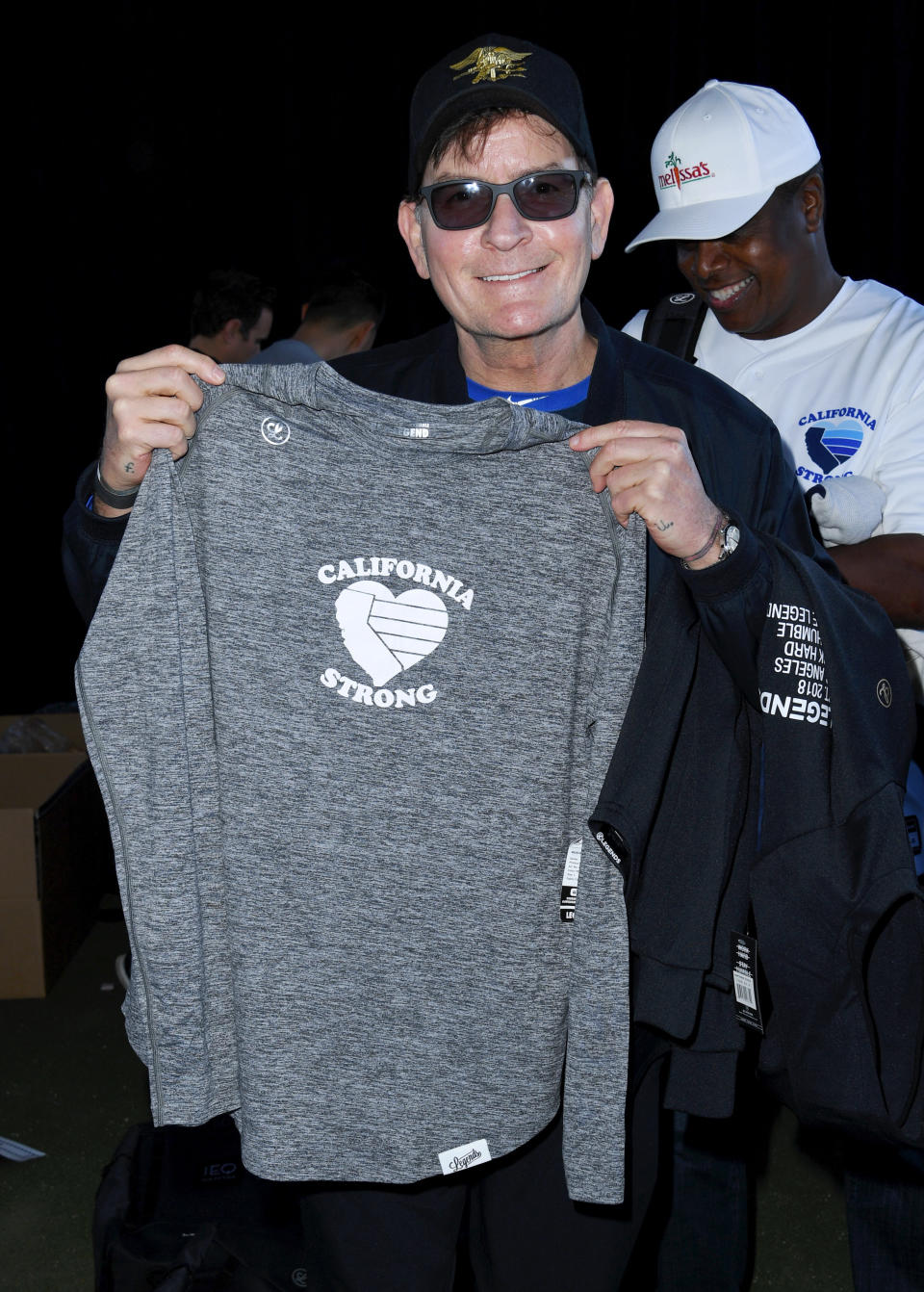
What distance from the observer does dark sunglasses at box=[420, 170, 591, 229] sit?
1.48 meters

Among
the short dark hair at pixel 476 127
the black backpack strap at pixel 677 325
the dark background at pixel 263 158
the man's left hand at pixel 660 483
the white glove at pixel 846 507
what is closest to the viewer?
the man's left hand at pixel 660 483

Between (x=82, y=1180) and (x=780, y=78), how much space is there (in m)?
4.32

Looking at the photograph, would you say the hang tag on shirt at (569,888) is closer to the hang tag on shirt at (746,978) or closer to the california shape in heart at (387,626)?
the hang tag on shirt at (746,978)

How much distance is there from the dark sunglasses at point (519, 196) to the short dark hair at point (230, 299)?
123 inches

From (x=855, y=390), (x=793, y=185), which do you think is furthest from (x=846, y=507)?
(x=793, y=185)

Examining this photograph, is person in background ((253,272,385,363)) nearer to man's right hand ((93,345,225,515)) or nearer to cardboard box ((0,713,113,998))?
cardboard box ((0,713,113,998))

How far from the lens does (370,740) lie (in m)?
1.41

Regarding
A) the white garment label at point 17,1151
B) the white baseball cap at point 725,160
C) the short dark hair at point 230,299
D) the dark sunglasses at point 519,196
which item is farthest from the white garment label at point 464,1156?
the short dark hair at point 230,299

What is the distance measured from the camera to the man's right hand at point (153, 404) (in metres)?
1.36

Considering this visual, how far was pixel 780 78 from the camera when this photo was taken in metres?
4.70

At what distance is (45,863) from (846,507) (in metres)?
2.55

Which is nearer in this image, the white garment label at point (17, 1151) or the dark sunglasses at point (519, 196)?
the dark sunglasses at point (519, 196)

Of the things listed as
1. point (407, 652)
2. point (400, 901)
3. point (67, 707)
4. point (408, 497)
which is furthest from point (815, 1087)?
point (67, 707)

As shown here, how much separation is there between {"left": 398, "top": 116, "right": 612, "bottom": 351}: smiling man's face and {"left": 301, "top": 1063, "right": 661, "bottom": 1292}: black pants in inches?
37.8
